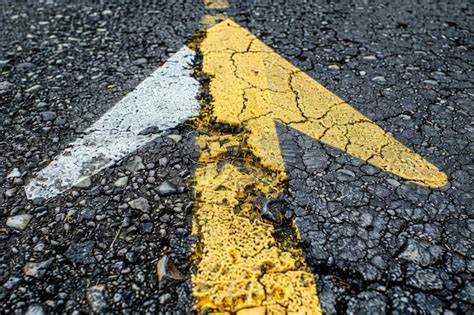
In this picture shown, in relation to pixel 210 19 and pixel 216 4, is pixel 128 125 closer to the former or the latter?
pixel 210 19

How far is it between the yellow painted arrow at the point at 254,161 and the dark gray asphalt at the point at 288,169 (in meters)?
0.06

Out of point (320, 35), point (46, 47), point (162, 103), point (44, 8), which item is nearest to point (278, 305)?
point (162, 103)

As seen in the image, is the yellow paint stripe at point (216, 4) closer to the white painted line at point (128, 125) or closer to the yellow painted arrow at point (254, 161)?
the yellow painted arrow at point (254, 161)

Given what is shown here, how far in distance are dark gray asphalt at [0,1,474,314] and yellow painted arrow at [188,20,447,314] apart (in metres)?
0.06

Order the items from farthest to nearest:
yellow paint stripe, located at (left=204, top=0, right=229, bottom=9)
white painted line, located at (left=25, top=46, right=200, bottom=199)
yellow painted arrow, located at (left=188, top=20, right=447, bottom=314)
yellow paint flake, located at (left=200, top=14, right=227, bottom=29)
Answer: yellow paint stripe, located at (left=204, top=0, right=229, bottom=9)
yellow paint flake, located at (left=200, top=14, right=227, bottom=29)
white painted line, located at (left=25, top=46, right=200, bottom=199)
yellow painted arrow, located at (left=188, top=20, right=447, bottom=314)

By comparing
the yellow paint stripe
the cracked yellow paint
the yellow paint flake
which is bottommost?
the cracked yellow paint

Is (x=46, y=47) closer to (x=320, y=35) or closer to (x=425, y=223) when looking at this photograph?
(x=320, y=35)

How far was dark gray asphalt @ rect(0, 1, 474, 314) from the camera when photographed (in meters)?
1.22

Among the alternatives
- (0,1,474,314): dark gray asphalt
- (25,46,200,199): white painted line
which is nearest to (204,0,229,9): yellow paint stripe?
(0,1,474,314): dark gray asphalt

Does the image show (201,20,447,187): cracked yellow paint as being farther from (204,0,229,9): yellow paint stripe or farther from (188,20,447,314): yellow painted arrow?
(204,0,229,9): yellow paint stripe

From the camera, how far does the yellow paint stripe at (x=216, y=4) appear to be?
2762mm

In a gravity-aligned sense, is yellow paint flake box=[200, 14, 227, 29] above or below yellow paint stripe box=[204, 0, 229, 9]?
below

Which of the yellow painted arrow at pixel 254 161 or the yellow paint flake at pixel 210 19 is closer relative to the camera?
the yellow painted arrow at pixel 254 161

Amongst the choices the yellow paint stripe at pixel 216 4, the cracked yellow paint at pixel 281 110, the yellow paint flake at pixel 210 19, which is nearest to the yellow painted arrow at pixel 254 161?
the cracked yellow paint at pixel 281 110
